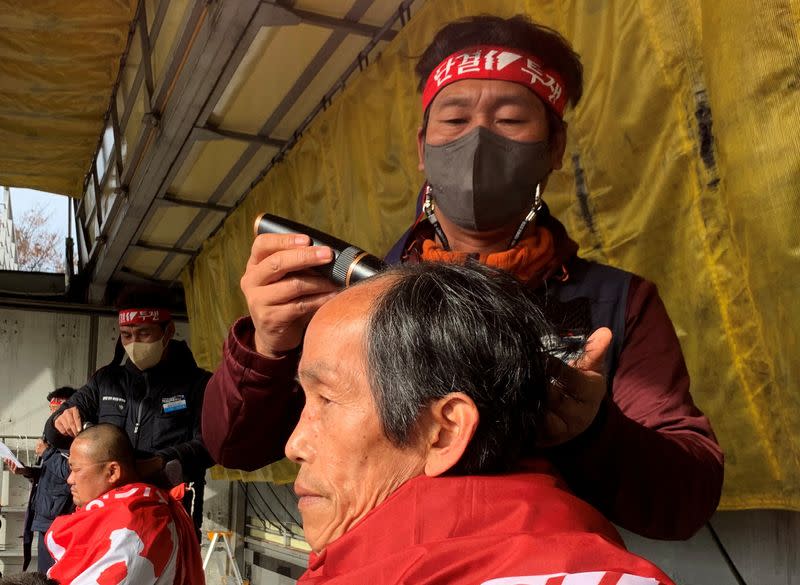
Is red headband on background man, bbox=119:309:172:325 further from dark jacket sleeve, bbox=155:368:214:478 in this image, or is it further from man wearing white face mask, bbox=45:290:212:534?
dark jacket sleeve, bbox=155:368:214:478

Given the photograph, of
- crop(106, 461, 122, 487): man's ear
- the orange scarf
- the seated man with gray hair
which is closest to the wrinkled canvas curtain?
the orange scarf

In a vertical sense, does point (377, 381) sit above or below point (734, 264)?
below

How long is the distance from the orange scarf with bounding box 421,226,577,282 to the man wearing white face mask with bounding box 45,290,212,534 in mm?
2541

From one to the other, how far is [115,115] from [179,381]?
2702 millimetres

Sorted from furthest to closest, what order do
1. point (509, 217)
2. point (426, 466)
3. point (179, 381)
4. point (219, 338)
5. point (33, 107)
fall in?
point (219, 338) → point (33, 107) → point (179, 381) → point (509, 217) → point (426, 466)

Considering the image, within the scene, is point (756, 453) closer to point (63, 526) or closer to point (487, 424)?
point (487, 424)

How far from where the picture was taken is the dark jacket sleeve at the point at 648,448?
1024mm

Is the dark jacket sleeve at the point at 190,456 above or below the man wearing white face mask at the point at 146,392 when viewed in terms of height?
below

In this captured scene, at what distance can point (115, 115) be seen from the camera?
19.1 ft

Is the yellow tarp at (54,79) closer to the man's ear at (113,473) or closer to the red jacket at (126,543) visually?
the man's ear at (113,473)

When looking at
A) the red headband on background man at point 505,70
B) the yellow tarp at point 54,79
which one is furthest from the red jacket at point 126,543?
the yellow tarp at point 54,79

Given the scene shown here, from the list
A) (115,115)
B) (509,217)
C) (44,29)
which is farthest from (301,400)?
(115,115)

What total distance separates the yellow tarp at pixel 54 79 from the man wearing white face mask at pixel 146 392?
68.7 inches

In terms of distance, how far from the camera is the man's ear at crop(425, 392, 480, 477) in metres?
0.88
